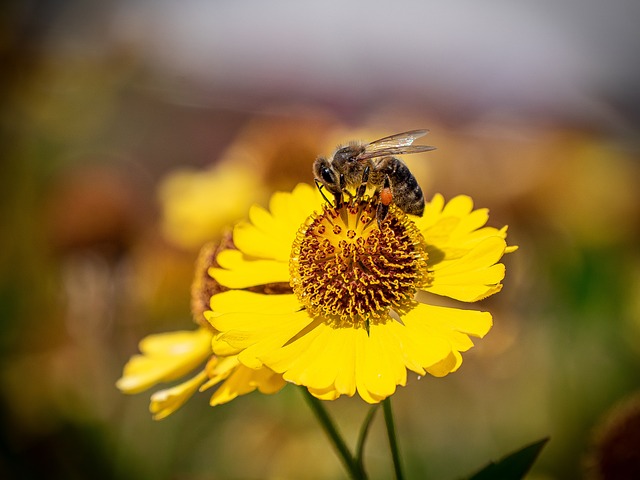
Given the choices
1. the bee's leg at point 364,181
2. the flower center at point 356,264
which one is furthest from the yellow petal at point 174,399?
the bee's leg at point 364,181

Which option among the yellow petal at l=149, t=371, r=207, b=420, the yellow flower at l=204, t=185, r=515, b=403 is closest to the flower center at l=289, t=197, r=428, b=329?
the yellow flower at l=204, t=185, r=515, b=403

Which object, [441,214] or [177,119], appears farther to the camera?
[177,119]

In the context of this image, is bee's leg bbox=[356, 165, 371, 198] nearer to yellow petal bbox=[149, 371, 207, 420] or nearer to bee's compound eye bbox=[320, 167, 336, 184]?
bee's compound eye bbox=[320, 167, 336, 184]

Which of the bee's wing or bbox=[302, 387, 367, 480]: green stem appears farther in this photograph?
the bee's wing

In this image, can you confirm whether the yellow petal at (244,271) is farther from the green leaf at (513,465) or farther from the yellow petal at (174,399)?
the green leaf at (513,465)

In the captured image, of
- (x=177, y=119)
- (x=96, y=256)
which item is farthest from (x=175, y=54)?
(x=96, y=256)

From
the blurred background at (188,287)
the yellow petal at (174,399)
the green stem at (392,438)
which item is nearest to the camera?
the green stem at (392,438)

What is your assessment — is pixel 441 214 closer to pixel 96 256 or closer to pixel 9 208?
pixel 96 256

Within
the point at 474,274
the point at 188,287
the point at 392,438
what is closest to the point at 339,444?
the point at 392,438
